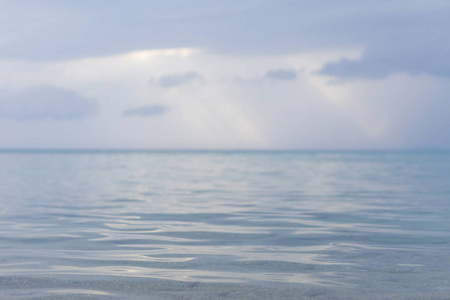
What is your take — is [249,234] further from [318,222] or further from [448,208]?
[448,208]

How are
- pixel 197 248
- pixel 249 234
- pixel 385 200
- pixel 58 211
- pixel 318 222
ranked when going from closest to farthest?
pixel 197 248 < pixel 249 234 < pixel 318 222 < pixel 58 211 < pixel 385 200

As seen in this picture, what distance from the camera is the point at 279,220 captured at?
14.3 m

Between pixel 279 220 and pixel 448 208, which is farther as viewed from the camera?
pixel 448 208

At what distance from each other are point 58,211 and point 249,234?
8292 millimetres

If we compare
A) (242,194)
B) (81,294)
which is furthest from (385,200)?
(81,294)

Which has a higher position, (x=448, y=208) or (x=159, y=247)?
(x=159, y=247)

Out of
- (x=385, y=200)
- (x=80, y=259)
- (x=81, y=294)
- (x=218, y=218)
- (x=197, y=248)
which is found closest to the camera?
(x=81, y=294)

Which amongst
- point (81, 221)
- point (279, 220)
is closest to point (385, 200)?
point (279, 220)

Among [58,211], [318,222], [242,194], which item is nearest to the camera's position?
[318,222]

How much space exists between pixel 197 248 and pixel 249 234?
7.33 ft

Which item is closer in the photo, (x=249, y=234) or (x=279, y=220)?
(x=249, y=234)

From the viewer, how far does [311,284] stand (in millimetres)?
6688

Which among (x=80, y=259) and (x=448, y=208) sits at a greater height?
(x=80, y=259)

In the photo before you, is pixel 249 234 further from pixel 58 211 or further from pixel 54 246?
pixel 58 211
